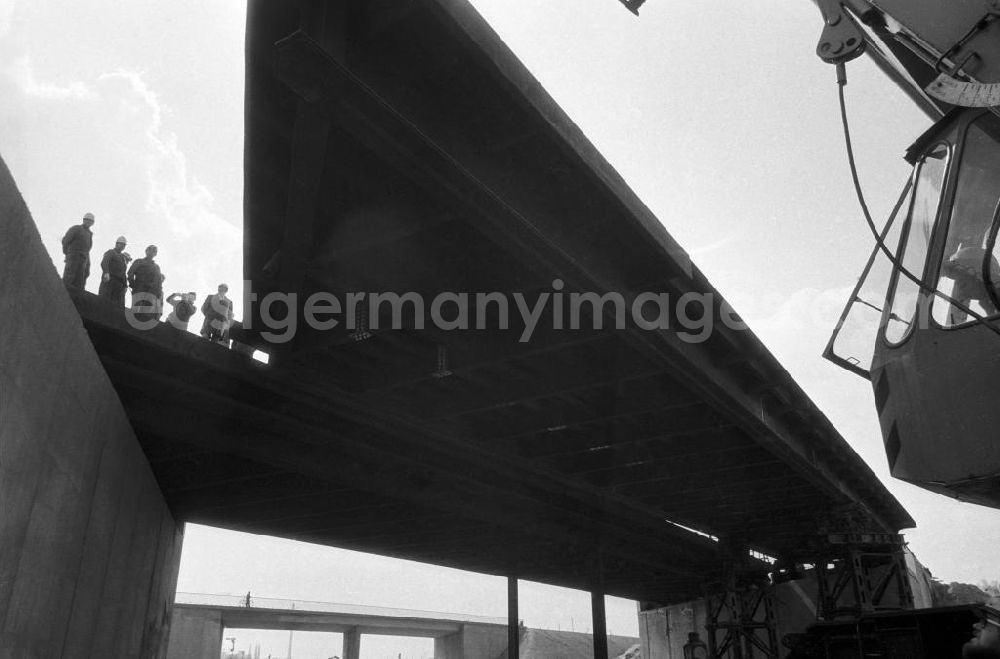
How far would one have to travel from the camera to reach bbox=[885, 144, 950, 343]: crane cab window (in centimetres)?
652

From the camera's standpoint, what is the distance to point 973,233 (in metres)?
5.96

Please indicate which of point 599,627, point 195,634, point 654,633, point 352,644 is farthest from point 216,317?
point 352,644

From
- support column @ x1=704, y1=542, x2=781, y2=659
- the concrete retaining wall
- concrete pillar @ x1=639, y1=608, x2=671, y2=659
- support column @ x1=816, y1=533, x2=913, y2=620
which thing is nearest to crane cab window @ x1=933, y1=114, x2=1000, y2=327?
the concrete retaining wall

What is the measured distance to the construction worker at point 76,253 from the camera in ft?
34.0

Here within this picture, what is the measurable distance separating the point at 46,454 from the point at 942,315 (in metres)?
7.51

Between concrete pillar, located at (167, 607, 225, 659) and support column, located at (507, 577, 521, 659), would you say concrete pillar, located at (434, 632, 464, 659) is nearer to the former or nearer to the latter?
concrete pillar, located at (167, 607, 225, 659)

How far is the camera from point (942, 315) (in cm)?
608

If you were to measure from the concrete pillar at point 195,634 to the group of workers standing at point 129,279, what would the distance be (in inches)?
1435

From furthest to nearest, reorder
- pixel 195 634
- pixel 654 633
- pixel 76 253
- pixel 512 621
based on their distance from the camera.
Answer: pixel 195 634 < pixel 654 633 < pixel 512 621 < pixel 76 253

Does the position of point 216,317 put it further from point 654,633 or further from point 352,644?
point 352,644

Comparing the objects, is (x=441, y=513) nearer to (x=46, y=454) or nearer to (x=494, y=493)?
(x=494, y=493)

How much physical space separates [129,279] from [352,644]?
5149cm

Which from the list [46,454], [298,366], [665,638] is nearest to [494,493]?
[298,366]

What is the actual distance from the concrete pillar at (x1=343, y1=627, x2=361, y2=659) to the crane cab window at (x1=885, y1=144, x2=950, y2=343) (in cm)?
5636
